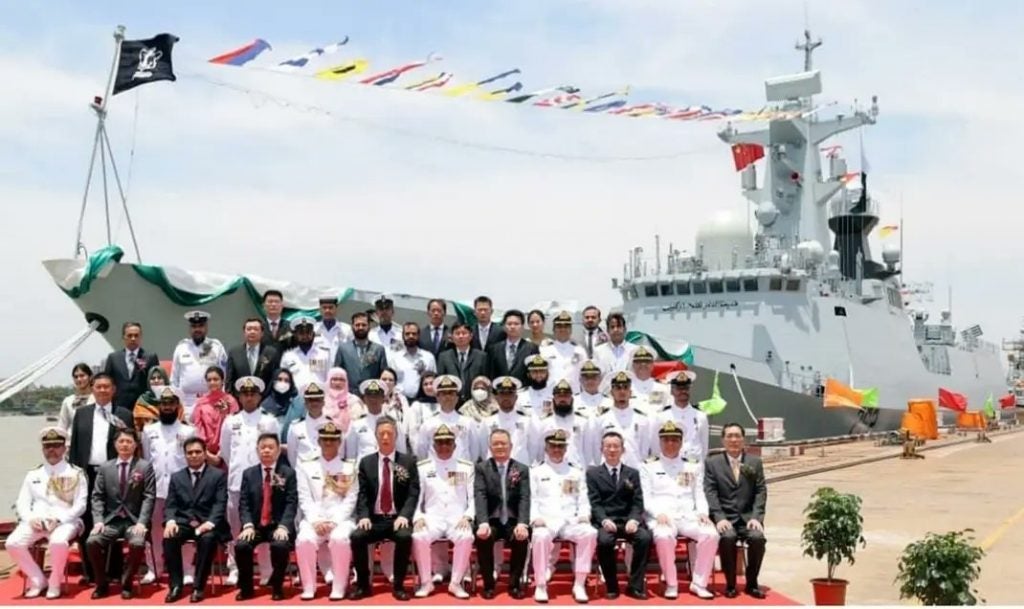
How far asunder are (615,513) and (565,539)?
36 centimetres

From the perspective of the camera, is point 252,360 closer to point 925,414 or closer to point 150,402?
point 150,402

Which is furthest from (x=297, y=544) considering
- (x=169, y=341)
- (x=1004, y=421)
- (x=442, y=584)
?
(x=1004, y=421)

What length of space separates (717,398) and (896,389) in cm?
969

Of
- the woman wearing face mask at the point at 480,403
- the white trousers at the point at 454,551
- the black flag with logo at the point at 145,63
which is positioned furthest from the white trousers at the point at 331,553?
the black flag with logo at the point at 145,63

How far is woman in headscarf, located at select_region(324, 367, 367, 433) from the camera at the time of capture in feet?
20.7

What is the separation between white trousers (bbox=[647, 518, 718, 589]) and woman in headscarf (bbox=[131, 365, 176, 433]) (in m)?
3.15

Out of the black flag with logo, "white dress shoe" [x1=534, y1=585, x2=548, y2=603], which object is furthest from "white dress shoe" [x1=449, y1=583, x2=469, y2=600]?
the black flag with logo

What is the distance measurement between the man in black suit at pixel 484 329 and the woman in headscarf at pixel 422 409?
606mm

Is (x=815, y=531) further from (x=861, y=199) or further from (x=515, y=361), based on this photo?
(x=861, y=199)

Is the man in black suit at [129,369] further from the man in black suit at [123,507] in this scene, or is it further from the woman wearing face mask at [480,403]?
the woman wearing face mask at [480,403]

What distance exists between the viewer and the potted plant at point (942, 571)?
453 cm

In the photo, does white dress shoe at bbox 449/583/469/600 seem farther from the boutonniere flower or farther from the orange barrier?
the orange barrier

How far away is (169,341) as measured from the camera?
11359mm

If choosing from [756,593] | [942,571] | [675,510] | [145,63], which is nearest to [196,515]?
[675,510]
